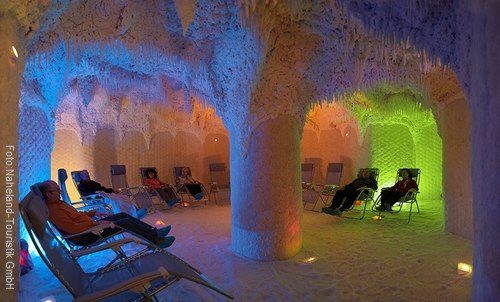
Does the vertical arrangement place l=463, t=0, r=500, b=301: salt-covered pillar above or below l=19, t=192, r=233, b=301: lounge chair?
above

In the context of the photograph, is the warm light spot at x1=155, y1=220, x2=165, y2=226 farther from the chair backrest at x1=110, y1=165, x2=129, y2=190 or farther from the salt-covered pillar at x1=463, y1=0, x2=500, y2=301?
the salt-covered pillar at x1=463, y1=0, x2=500, y2=301

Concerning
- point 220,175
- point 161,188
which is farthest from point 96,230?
point 220,175

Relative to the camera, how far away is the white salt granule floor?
3.17 meters

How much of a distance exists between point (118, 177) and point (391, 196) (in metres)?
6.47

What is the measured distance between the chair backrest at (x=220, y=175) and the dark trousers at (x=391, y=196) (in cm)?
487

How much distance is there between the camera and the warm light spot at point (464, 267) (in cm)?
365

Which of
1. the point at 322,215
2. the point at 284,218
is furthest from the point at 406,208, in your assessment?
the point at 284,218

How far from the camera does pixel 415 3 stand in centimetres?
257

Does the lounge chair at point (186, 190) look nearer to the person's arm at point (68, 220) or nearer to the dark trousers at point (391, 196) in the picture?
the dark trousers at point (391, 196)

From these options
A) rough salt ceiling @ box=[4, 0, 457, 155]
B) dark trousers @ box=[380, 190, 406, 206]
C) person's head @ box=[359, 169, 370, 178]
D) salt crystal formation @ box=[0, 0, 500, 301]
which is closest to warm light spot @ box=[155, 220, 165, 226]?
salt crystal formation @ box=[0, 0, 500, 301]

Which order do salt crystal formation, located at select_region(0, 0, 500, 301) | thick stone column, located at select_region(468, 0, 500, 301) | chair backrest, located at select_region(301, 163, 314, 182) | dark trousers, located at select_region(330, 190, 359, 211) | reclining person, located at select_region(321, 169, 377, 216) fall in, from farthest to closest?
chair backrest, located at select_region(301, 163, 314, 182) < dark trousers, located at select_region(330, 190, 359, 211) < reclining person, located at select_region(321, 169, 377, 216) < salt crystal formation, located at select_region(0, 0, 500, 301) < thick stone column, located at select_region(468, 0, 500, 301)

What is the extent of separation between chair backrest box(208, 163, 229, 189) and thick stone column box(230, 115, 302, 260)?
19.2 feet

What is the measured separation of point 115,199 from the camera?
19.1 feet

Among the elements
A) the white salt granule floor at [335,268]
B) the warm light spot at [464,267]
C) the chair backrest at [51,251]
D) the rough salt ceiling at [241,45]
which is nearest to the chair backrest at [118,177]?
the white salt granule floor at [335,268]
